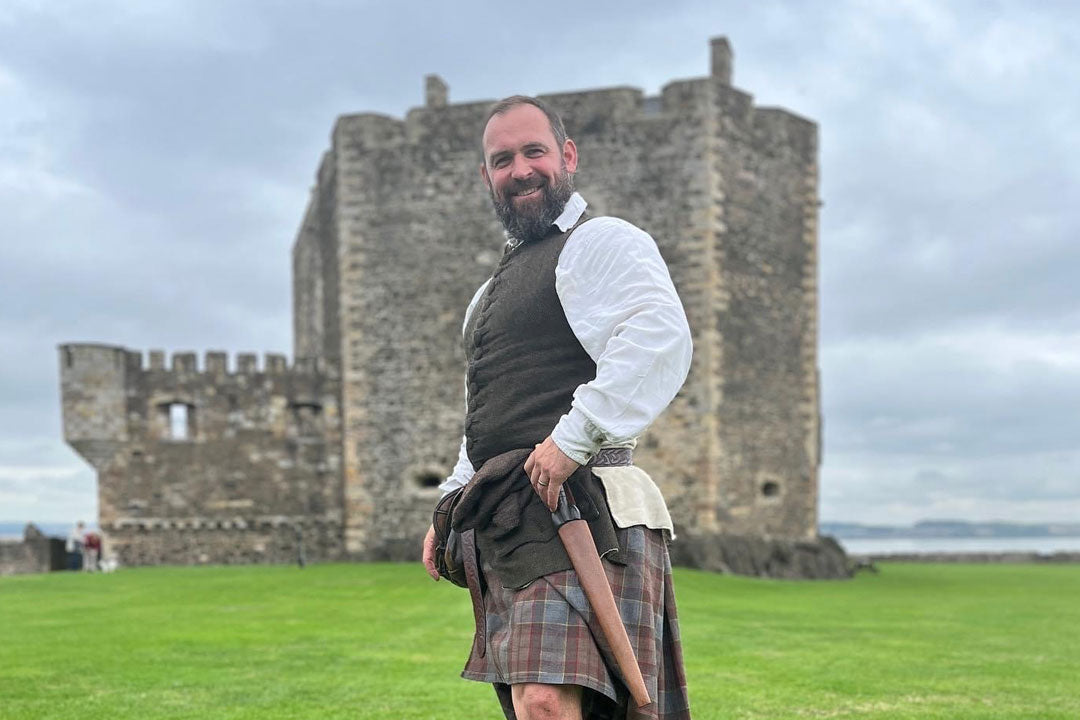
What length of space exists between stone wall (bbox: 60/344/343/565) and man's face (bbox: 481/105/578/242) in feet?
74.0

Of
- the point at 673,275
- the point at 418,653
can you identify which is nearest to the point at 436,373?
the point at 673,275

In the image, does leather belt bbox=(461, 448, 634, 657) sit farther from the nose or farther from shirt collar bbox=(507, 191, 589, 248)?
the nose

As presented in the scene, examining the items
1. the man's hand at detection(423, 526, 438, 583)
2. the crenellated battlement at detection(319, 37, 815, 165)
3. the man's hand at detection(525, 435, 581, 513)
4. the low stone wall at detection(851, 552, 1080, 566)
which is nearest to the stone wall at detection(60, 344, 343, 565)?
the crenellated battlement at detection(319, 37, 815, 165)

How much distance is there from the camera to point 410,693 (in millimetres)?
7141

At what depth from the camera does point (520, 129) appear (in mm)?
3451

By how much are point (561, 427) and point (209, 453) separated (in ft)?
78.2

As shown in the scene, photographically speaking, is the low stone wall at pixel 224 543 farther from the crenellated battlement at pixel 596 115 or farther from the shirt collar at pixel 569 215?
the shirt collar at pixel 569 215

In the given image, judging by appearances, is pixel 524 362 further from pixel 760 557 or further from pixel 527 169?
pixel 760 557

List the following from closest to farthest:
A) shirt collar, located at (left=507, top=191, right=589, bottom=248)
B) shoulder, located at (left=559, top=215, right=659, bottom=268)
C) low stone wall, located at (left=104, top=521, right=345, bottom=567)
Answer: shoulder, located at (left=559, top=215, right=659, bottom=268) → shirt collar, located at (left=507, top=191, right=589, bottom=248) → low stone wall, located at (left=104, top=521, right=345, bottom=567)

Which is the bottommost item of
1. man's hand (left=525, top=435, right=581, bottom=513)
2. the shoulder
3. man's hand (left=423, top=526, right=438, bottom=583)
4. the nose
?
man's hand (left=423, top=526, right=438, bottom=583)

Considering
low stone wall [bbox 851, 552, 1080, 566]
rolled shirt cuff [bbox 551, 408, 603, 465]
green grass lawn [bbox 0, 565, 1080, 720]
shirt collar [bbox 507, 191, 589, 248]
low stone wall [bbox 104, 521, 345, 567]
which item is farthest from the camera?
low stone wall [bbox 851, 552, 1080, 566]

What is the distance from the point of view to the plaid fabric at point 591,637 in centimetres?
306

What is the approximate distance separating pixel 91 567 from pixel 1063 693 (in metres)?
22.2

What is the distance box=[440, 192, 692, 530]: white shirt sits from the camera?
9.74 feet
